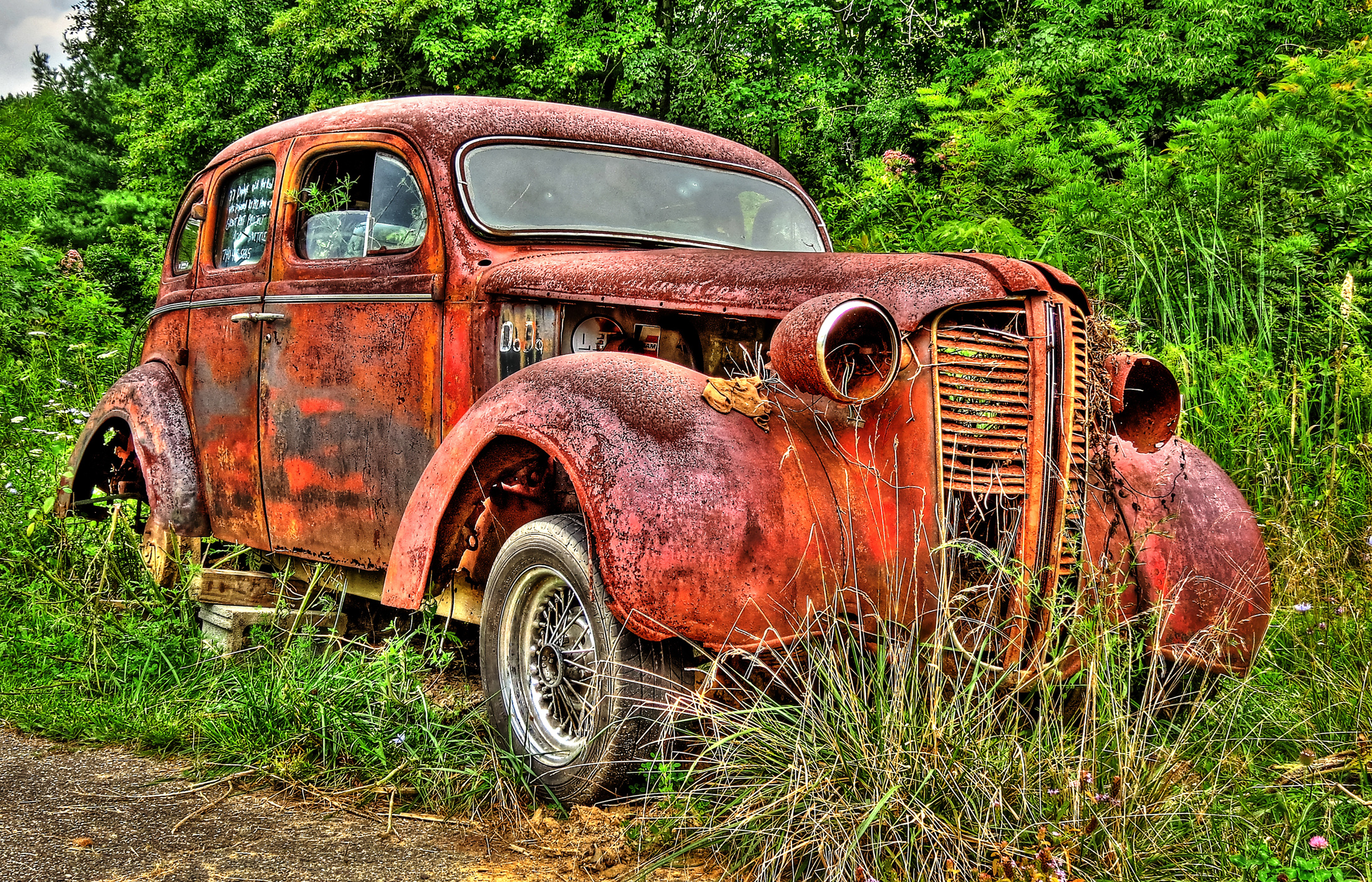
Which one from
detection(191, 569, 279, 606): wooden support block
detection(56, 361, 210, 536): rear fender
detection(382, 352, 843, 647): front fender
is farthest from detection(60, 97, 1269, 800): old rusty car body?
detection(56, 361, 210, 536): rear fender

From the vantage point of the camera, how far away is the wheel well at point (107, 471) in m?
4.93

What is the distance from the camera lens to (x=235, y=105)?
14.6m

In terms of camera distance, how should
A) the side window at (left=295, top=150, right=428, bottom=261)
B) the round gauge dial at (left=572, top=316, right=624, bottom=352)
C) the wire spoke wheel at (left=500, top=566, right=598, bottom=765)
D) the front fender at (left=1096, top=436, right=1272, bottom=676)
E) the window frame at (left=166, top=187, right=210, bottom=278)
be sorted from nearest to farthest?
the wire spoke wheel at (left=500, top=566, right=598, bottom=765)
the front fender at (left=1096, top=436, right=1272, bottom=676)
the round gauge dial at (left=572, top=316, right=624, bottom=352)
the side window at (left=295, top=150, right=428, bottom=261)
the window frame at (left=166, top=187, right=210, bottom=278)

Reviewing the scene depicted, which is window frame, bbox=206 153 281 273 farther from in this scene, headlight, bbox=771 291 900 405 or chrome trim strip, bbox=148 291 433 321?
headlight, bbox=771 291 900 405

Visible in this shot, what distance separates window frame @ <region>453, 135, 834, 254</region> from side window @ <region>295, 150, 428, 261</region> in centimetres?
18

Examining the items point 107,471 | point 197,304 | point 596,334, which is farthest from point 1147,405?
point 107,471

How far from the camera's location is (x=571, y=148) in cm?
393

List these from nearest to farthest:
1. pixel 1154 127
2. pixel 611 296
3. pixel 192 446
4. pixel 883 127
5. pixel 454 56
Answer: pixel 611 296 → pixel 192 446 → pixel 1154 127 → pixel 883 127 → pixel 454 56

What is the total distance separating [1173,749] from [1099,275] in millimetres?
3660

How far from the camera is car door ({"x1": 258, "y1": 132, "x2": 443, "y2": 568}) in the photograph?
144 inches

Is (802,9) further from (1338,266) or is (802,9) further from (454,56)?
(1338,266)

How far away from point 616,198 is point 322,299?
3.85ft

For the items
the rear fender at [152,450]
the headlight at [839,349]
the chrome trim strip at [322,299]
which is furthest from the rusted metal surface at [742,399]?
the rear fender at [152,450]

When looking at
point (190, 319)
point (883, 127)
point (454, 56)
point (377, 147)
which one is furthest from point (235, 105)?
point (377, 147)
